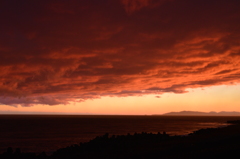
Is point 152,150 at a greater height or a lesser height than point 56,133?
greater

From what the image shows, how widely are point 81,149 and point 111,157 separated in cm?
925

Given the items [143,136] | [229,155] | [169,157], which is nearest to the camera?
[229,155]

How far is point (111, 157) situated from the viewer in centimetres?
2086

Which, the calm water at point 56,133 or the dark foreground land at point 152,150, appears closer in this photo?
the dark foreground land at point 152,150

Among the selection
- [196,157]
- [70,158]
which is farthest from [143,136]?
[196,157]

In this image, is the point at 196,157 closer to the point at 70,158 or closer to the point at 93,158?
the point at 93,158

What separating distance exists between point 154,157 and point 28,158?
15.2 meters

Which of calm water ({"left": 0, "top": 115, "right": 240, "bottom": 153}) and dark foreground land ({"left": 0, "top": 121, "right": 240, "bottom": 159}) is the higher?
dark foreground land ({"left": 0, "top": 121, "right": 240, "bottom": 159})

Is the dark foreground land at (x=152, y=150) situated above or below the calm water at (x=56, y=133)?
above

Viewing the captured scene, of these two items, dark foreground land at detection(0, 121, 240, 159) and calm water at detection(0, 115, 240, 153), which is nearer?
dark foreground land at detection(0, 121, 240, 159)

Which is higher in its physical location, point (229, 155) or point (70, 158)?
point (229, 155)

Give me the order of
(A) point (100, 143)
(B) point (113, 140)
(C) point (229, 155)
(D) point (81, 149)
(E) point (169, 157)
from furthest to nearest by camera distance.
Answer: (B) point (113, 140) → (A) point (100, 143) → (D) point (81, 149) → (E) point (169, 157) → (C) point (229, 155)

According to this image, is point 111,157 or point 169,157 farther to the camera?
point 111,157

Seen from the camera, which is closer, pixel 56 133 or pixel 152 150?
pixel 152 150
